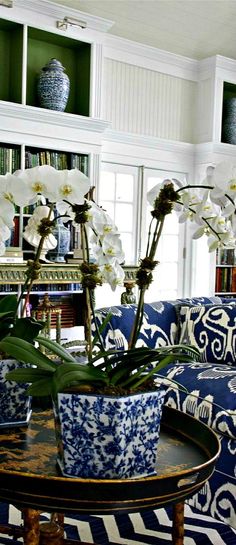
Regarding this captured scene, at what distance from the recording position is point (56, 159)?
5.06 metres

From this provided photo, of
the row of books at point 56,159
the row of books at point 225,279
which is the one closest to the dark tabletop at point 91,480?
the row of books at point 56,159

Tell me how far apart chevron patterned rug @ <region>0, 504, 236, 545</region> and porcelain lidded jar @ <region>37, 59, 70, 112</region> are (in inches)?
131

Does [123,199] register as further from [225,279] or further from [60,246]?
[225,279]

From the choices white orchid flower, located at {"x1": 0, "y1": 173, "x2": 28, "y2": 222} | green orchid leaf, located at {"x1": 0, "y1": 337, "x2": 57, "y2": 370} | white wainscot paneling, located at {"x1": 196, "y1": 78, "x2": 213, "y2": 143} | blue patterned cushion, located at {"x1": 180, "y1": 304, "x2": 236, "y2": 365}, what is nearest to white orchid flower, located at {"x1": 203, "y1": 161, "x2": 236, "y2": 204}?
white orchid flower, located at {"x1": 0, "y1": 173, "x2": 28, "y2": 222}

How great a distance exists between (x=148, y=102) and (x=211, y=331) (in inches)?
133

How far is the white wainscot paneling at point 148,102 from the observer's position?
5555mm

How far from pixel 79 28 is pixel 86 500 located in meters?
4.59

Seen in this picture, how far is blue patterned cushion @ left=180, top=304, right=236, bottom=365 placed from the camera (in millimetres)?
2947

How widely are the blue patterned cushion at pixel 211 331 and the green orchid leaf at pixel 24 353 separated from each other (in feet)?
5.82

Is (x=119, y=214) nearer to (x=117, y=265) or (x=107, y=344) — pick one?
(x=107, y=344)

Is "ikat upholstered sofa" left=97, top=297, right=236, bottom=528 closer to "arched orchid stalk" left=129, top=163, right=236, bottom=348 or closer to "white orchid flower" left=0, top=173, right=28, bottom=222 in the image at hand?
"arched orchid stalk" left=129, top=163, right=236, bottom=348

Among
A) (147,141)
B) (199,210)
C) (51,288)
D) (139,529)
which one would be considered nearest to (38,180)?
(199,210)

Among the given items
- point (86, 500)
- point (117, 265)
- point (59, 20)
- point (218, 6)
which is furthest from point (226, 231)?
point (218, 6)

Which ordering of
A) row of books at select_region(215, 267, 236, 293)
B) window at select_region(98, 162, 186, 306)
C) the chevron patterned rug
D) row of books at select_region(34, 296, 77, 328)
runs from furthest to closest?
row of books at select_region(215, 267, 236, 293) < window at select_region(98, 162, 186, 306) < row of books at select_region(34, 296, 77, 328) < the chevron patterned rug
